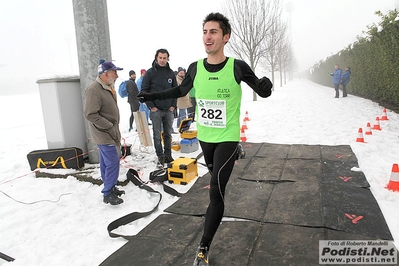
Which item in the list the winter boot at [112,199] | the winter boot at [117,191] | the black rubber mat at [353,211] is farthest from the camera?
the winter boot at [117,191]

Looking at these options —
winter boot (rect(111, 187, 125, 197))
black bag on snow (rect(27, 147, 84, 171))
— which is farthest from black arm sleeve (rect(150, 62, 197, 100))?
black bag on snow (rect(27, 147, 84, 171))

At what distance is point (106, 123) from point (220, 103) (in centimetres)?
219

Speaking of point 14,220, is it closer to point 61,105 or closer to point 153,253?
point 153,253

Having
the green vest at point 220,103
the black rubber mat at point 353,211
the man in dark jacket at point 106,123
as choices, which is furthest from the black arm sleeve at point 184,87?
the black rubber mat at point 353,211

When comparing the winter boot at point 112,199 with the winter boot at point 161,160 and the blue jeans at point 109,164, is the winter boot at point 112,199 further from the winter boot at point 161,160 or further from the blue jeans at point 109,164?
the winter boot at point 161,160

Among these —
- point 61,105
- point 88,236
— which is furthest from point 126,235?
point 61,105

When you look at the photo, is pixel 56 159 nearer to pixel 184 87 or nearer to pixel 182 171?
pixel 182 171

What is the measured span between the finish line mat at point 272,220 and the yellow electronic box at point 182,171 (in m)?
0.22

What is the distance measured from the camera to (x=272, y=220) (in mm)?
3592

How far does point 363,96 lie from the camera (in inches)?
727

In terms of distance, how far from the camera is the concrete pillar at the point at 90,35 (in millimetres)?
5695

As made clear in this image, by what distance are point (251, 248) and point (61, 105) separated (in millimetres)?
4929

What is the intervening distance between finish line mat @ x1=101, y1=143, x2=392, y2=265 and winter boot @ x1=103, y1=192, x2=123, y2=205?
85 centimetres

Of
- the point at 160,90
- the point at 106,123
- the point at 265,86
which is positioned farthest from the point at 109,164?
the point at 265,86
